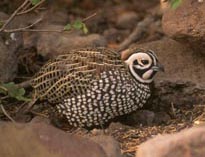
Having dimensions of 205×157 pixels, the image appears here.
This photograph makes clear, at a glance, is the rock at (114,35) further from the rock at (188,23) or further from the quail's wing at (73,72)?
the quail's wing at (73,72)

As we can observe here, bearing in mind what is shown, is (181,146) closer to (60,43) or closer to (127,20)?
(60,43)

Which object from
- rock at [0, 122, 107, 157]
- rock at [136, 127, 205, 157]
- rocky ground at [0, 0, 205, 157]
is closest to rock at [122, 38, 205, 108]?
rocky ground at [0, 0, 205, 157]

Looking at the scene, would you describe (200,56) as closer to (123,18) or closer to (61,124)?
(61,124)

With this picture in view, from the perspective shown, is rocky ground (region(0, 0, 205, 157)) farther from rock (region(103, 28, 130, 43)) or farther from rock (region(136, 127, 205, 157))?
rock (region(103, 28, 130, 43))

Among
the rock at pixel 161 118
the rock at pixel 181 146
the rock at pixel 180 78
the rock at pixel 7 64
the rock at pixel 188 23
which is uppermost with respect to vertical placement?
the rock at pixel 188 23

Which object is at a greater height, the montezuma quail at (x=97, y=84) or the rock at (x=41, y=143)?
the montezuma quail at (x=97, y=84)

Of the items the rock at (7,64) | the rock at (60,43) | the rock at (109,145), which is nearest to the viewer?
the rock at (109,145)

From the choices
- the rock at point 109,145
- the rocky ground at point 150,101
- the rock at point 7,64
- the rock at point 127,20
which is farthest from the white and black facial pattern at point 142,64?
the rock at point 127,20

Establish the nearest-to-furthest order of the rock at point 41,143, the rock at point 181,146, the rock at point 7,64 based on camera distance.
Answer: the rock at point 181,146, the rock at point 41,143, the rock at point 7,64
